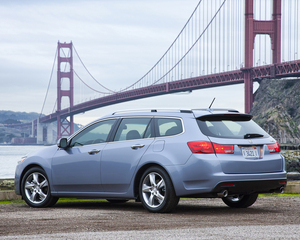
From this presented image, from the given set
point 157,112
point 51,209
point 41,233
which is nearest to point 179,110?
point 157,112

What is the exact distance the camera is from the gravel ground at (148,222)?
210 inches

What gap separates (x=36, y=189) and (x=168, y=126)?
230 centimetres

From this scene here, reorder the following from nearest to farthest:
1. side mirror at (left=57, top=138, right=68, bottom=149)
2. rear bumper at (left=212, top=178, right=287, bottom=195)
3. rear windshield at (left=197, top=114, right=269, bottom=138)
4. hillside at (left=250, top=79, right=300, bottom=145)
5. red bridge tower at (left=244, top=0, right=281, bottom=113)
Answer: rear bumper at (left=212, top=178, right=287, bottom=195) < rear windshield at (left=197, top=114, right=269, bottom=138) < side mirror at (left=57, top=138, right=68, bottom=149) < red bridge tower at (left=244, top=0, right=281, bottom=113) < hillside at (left=250, top=79, right=300, bottom=145)

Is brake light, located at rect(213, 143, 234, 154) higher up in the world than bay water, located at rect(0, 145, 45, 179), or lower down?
higher up

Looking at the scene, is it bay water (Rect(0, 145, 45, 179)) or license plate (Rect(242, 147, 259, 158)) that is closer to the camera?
license plate (Rect(242, 147, 259, 158))

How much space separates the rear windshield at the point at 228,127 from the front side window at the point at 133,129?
30.6 inches

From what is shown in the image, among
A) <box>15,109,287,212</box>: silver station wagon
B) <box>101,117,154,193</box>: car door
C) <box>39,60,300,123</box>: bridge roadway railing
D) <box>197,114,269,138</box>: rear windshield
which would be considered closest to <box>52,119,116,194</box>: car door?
<box>15,109,287,212</box>: silver station wagon

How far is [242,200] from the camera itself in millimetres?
8117

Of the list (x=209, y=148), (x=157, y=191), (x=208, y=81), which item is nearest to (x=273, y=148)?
(x=209, y=148)

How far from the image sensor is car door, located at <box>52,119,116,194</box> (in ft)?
25.7

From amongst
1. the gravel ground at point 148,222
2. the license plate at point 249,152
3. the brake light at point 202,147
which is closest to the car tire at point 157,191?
the gravel ground at point 148,222

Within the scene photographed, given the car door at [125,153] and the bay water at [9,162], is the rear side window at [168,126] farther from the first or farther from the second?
the bay water at [9,162]

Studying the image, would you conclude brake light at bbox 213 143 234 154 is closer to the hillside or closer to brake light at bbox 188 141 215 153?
brake light at bbox 188 141 215 153

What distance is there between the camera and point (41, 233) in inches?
215
